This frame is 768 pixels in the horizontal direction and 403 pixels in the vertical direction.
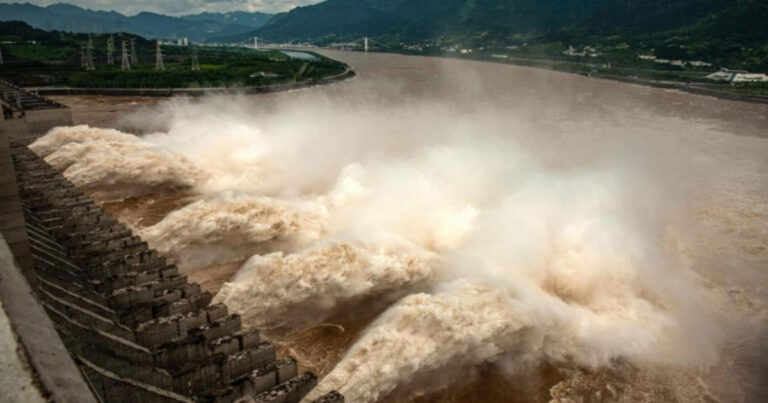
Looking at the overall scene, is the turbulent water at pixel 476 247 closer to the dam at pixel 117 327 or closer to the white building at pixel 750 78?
the dam at pixel 117 327

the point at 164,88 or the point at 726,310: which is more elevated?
the point at 164,88

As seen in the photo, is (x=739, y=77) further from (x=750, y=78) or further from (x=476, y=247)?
(x=476, y=247)

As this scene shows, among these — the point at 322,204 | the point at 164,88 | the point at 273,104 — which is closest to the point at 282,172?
the point at 322,204

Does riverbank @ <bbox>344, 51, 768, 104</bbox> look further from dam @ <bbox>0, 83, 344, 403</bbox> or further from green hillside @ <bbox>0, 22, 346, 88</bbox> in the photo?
dam @ <bbox>0, 83, 344, 403</bbox>

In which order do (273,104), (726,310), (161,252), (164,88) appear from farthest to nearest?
(164,88) < (273,104) < (161,252) < (726,310)

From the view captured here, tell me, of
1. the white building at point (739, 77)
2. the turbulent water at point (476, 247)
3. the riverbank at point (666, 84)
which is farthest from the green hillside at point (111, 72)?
the white building at point (739, 77)

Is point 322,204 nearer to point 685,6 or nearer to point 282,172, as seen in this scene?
point 282,172

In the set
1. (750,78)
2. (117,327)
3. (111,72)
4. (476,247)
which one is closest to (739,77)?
(750,78)
